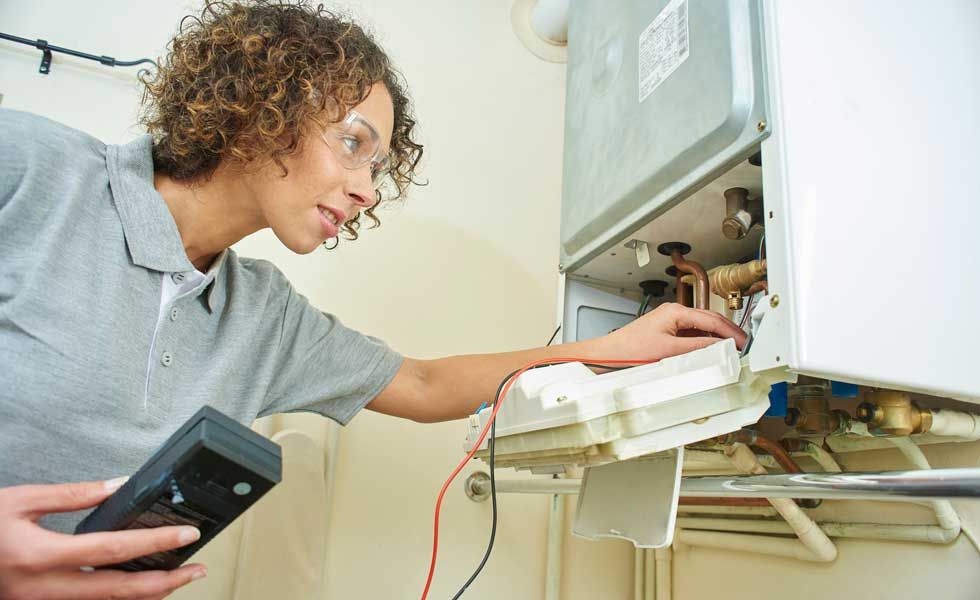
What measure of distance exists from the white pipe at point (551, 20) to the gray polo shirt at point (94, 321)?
1.14 meters

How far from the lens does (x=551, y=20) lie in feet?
5.35

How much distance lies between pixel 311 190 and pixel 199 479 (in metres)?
0.44

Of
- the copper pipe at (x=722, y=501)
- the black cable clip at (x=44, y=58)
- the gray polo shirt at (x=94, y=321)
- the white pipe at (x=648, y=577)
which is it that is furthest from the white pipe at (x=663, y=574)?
the black cable clip at (x=44, y=58)

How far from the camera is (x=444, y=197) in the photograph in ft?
4.71

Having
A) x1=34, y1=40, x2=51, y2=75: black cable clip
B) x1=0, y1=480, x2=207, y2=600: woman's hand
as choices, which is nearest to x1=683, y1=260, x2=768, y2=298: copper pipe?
x1=0, y1=480, x2=207, y2=600: woman's hand

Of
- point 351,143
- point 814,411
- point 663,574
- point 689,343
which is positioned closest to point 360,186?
point 351,143

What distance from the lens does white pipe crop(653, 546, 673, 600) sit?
118cm

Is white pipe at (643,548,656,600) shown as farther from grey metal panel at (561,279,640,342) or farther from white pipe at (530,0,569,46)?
white pipe at (530,0,569,46)

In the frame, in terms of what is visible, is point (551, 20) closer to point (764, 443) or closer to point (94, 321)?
point (764, 443)

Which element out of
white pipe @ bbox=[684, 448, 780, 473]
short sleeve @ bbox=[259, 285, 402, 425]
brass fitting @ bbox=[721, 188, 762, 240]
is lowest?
white pipe @ bbox=[684, 448, 780, 473]

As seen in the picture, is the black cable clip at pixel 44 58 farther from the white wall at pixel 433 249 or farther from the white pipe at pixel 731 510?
the white pipe at pixel 731 510

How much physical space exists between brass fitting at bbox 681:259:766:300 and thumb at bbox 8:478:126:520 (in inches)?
25.9

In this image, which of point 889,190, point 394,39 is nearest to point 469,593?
point 889,190

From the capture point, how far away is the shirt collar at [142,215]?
2.40 feet
